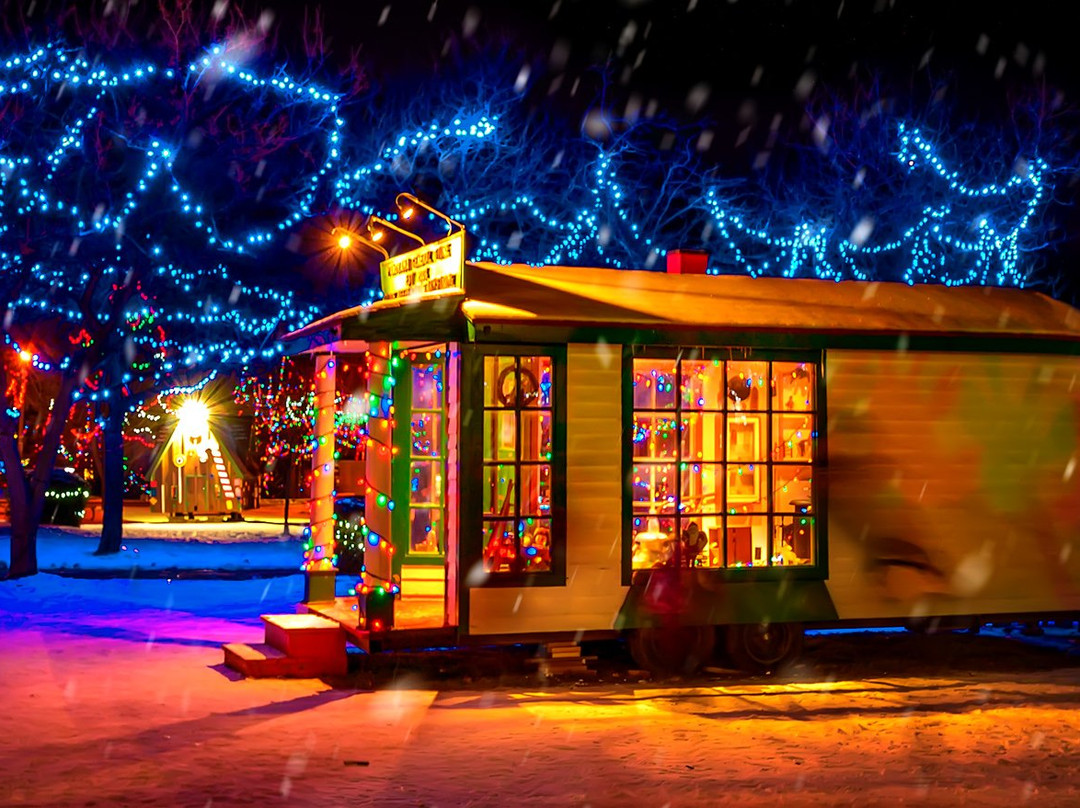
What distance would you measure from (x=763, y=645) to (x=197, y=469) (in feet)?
75.6

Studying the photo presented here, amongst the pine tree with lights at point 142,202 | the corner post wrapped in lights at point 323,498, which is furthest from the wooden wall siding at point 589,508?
the pine tree with lights at point 142,202

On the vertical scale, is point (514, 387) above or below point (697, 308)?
below

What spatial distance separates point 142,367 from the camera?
24859 mm

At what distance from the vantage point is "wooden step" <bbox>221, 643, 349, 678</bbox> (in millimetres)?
11234

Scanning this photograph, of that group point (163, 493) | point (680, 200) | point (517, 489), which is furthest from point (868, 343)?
point (163, 493)

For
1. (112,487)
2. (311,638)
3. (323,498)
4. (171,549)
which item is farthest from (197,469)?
(311,638)

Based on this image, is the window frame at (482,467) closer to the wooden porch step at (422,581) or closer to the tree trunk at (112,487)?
the wooden porch step at (422,581)

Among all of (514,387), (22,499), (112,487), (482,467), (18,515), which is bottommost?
(18,515)

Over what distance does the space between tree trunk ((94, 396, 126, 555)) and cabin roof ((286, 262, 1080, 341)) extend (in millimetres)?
11337

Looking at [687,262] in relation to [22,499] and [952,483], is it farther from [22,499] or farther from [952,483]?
[22,499]

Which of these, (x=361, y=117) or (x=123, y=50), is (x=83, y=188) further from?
(x=361, y=117)

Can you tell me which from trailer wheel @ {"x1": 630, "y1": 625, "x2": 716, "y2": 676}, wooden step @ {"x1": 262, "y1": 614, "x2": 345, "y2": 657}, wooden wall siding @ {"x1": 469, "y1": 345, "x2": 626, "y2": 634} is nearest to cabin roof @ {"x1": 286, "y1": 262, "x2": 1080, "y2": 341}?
wooden wall siding @ {"x1": 469, "y1": 345, "x2": 626, "y2": 634}

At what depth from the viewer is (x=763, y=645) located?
39.1ft

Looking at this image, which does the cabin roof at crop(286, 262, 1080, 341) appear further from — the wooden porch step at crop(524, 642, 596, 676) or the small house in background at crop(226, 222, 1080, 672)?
the wooden porch step at crop(524, 642, 596, 676)
